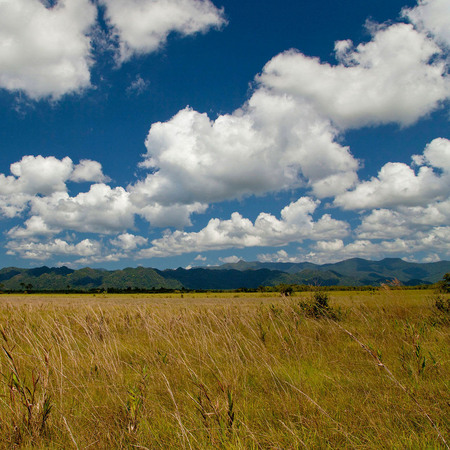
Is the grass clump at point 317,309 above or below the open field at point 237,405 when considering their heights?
below

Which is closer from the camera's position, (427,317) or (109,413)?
(109,413)

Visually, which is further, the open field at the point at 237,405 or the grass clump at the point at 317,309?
the grass clump at the point at 317,309

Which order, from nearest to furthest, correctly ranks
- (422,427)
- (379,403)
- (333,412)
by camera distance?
1. (422,427)
2. (333,412)
3. (379,403)

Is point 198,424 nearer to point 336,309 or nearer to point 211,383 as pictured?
point 211,383

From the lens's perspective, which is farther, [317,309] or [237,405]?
[317,309]

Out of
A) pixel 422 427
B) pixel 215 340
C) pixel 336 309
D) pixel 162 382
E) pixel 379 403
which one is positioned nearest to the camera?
pixel 422 427

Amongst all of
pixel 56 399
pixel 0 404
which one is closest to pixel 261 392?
pixel 56 399

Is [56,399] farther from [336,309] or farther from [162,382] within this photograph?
[336,309]

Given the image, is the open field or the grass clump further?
the grass clump

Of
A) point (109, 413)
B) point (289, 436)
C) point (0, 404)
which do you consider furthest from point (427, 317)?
point (0, 404)

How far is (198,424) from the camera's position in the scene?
111 inches

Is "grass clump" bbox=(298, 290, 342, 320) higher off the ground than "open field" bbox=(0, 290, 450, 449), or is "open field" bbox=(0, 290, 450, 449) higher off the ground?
"open field" bbox=(0, 290, 450, 449)

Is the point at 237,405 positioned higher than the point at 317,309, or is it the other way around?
the point at 237,405

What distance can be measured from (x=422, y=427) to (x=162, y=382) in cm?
304
